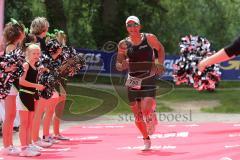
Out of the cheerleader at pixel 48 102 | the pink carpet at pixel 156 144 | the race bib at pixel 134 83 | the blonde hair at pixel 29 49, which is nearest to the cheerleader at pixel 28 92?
the blonde hair at pixel 29 49

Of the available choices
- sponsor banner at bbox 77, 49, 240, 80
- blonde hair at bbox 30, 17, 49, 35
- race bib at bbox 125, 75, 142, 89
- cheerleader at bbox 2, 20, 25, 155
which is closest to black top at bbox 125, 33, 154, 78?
race bib at bbox 125, 75, 142, 89

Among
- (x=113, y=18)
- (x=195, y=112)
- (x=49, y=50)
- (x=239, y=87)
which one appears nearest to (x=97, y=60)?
(x=113, y=18)

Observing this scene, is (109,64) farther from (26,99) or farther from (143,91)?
(26,99)

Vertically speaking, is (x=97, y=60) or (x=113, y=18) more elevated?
(x=113, y=18)

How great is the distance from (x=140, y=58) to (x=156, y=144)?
1416 mm

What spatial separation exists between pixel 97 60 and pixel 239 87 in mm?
6715

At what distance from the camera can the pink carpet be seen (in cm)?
733

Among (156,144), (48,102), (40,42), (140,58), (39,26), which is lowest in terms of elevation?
(156,144)

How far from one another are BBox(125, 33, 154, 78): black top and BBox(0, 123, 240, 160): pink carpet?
3.73 feet

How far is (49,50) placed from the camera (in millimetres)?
8547

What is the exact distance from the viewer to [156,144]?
8555 millimetres

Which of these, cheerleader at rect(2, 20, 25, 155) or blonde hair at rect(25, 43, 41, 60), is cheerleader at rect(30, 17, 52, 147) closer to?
cheerleader at rect(2, 20, 25, 155)

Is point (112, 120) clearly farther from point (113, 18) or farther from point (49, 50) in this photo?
point (113, 18)

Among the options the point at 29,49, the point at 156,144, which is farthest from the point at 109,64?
the point at 29,49
